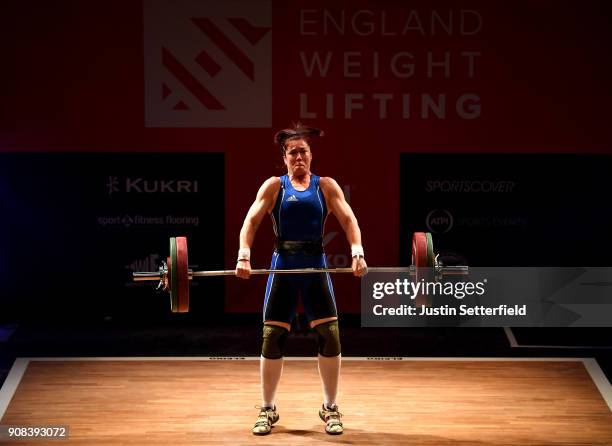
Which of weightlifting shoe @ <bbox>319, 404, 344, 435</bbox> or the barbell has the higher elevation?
the barbell

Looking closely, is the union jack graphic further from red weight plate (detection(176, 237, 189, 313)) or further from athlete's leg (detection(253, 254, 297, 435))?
red weight plate (detection(176, 237, 189, 313))

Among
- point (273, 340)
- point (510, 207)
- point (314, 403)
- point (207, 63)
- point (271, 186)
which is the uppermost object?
point (207, 63)

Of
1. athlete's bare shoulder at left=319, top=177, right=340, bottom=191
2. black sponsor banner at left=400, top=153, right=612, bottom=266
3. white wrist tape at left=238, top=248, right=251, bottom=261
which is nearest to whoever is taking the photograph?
white wrist tape at left=238, top=248, right=251, bottom=261

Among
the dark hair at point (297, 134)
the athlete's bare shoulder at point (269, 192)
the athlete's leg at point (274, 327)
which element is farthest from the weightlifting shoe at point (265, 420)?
the dark hair at point (297, 134)

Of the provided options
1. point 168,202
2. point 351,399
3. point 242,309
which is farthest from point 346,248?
point 351,399

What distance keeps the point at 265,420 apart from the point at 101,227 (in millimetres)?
3532

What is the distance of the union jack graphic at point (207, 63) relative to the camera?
26.9 feet

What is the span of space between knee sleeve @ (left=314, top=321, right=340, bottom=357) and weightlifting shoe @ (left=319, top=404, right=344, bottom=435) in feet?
1.07

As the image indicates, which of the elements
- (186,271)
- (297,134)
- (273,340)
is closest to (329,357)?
(273,340)

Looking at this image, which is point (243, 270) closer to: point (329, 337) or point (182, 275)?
point (182, 275)

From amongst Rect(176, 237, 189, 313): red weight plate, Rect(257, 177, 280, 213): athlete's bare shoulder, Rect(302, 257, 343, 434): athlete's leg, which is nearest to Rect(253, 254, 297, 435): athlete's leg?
Rect(302, 257, 343, 434): athlete's leg

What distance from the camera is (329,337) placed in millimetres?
5480

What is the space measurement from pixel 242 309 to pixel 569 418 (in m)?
3.57

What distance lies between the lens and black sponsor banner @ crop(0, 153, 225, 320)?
8367mm
